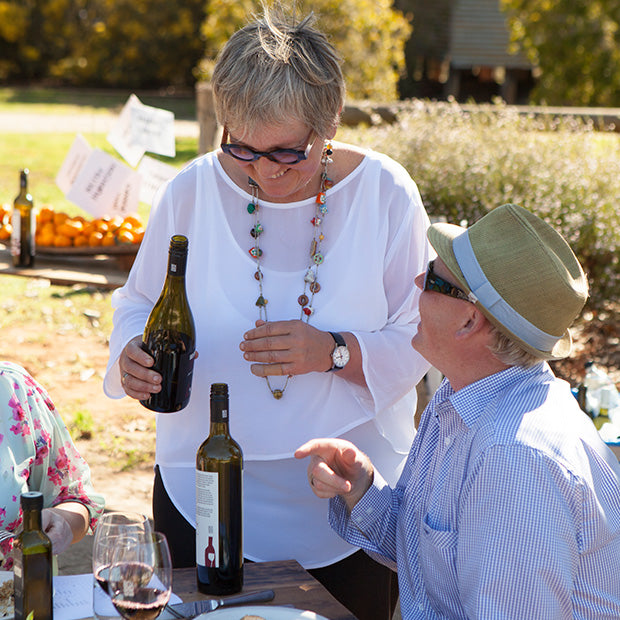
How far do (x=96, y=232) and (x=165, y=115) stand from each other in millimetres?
745

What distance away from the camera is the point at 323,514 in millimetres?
2355

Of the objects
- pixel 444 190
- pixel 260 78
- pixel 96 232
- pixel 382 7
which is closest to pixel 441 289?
pixel 260 78

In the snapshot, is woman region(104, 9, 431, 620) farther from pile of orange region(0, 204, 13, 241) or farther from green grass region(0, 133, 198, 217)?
green grass region(0, 133, 198, 217)

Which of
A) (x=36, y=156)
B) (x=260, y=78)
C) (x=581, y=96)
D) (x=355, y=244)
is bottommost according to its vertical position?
(x=36, y=156)

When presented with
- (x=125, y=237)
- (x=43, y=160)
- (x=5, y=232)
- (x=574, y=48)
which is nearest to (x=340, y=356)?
(x=125, y=237)

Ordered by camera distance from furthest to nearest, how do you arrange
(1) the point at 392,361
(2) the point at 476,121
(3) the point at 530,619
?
1. (2) the point at 476,121
2. (1) the point at 392,361
3. (3) the point at 530,619

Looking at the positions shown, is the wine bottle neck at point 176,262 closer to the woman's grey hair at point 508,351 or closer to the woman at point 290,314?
the woman at point 290,314

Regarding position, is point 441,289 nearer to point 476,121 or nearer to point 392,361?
point 392,361

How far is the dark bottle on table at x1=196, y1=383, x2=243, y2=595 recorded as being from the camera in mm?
1880

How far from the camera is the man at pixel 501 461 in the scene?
5.57 ft

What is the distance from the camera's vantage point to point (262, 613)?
182 centimetres

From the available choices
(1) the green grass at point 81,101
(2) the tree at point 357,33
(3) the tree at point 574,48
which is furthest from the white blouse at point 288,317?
(1) the green grass at point 81,101

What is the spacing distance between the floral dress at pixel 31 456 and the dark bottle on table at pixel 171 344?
303 mm

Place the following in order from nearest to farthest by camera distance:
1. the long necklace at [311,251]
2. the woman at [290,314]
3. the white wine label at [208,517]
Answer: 1. the white wine label at [208,517]
2. the woman at [290,314]
3. the long necklace at [311,251]
